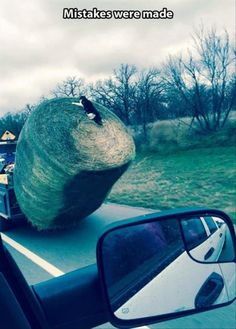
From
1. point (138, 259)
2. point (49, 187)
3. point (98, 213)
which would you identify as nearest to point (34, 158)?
point (49, 187)

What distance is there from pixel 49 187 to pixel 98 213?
2.13 meters

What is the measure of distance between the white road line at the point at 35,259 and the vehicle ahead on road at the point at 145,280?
2873 millimetres

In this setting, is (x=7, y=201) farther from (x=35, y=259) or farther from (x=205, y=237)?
(x=205, y=237)

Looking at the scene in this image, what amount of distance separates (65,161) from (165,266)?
3.96m

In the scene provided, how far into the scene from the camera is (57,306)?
1.22 meters

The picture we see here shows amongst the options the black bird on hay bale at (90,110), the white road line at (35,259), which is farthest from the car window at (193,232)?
the black bird on hay bale at (90,110)

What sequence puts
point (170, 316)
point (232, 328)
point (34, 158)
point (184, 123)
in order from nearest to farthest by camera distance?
1. point (170, 316)
2. point (232, 328)
3. point (34, 158)
4. point (184, 123)

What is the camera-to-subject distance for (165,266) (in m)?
1.32

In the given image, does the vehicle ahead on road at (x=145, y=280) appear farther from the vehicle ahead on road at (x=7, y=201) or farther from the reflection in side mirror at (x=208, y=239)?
the vehicle ahead on road at (x=7, y=201)

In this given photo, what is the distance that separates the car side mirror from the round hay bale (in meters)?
3.82

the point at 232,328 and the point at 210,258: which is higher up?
the point at 210,258

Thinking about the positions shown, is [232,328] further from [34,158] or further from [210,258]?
[34,158]

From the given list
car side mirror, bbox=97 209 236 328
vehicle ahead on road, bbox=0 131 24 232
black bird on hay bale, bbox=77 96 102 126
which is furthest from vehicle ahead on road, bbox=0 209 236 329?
vehicle ahead on road, bbox=0 131 24 232

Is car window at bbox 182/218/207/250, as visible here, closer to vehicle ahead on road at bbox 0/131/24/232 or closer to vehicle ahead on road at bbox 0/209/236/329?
vehicle ahead on road at bbox 0/209/236/329
